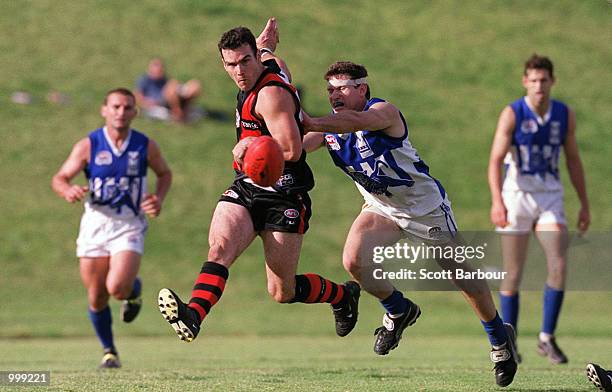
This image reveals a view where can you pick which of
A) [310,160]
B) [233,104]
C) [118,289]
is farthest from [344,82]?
[233,104]

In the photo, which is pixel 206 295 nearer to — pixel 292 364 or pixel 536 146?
pixel 292 364

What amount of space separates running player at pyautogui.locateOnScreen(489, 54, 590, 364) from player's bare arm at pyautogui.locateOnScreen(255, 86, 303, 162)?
13.4 ft

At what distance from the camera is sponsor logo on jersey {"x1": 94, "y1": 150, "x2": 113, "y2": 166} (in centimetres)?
1029

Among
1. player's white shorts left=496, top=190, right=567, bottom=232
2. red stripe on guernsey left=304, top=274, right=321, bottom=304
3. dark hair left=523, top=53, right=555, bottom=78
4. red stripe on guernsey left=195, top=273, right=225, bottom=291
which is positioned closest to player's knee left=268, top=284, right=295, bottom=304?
red stripe on guernsey left=304, top=274, right=321, bottom=304

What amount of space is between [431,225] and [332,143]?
0.92 meters

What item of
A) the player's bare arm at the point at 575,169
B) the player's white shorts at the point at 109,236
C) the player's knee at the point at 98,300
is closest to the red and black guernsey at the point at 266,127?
the player's white shorts at the point at 109,236

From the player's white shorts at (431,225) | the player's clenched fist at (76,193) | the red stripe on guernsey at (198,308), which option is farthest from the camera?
the player's clenched fist at (76,193)

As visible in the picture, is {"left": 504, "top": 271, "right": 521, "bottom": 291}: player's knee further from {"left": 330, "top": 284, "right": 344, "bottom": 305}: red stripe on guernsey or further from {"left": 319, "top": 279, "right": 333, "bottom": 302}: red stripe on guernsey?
{"left": 319, "top": 279, "right": 333, "bottom": 302}: red stripe on guernsey

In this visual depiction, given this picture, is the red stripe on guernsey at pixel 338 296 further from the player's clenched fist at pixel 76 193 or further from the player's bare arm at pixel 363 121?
the player's clenched fist at pixel 76 193

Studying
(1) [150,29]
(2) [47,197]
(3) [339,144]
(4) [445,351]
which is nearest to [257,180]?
(3) [339,144]

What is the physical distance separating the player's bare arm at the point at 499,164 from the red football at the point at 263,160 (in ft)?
12.8

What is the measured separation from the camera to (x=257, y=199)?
23.2 feet

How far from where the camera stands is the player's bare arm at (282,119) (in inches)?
260

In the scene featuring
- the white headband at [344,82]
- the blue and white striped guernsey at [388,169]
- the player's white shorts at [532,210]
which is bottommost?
the player's white shorts at [532,210]
